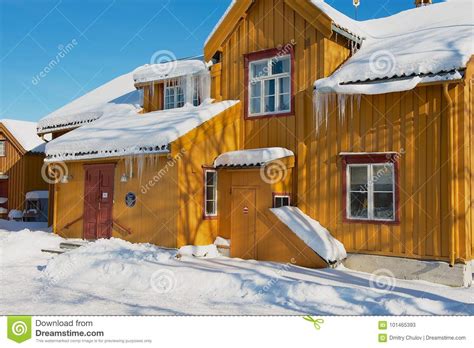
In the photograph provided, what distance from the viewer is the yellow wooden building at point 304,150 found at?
9688mm

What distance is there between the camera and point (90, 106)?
19016 mm

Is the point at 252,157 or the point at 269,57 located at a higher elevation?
the point at 269,57

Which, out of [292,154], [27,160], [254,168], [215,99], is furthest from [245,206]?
[27,160]

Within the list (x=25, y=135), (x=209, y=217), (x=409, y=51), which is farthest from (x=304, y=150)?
(x=25, y=135)

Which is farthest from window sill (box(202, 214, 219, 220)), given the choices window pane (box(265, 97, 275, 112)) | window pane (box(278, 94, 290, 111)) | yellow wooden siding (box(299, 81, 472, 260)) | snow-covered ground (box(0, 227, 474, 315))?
window pane (box(278, 94, 290, 111))

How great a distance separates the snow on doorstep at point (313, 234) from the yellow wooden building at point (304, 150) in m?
0.05

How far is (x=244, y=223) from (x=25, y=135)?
67.3ft

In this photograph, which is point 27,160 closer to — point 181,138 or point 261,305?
point 181,138

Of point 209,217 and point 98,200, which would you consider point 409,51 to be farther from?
point 98,200

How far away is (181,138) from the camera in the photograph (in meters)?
11.6

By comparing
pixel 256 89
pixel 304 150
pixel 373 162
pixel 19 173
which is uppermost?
pixel 256 89

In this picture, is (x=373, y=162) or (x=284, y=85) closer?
(x=373, y=162)

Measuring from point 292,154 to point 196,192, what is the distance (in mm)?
2696
